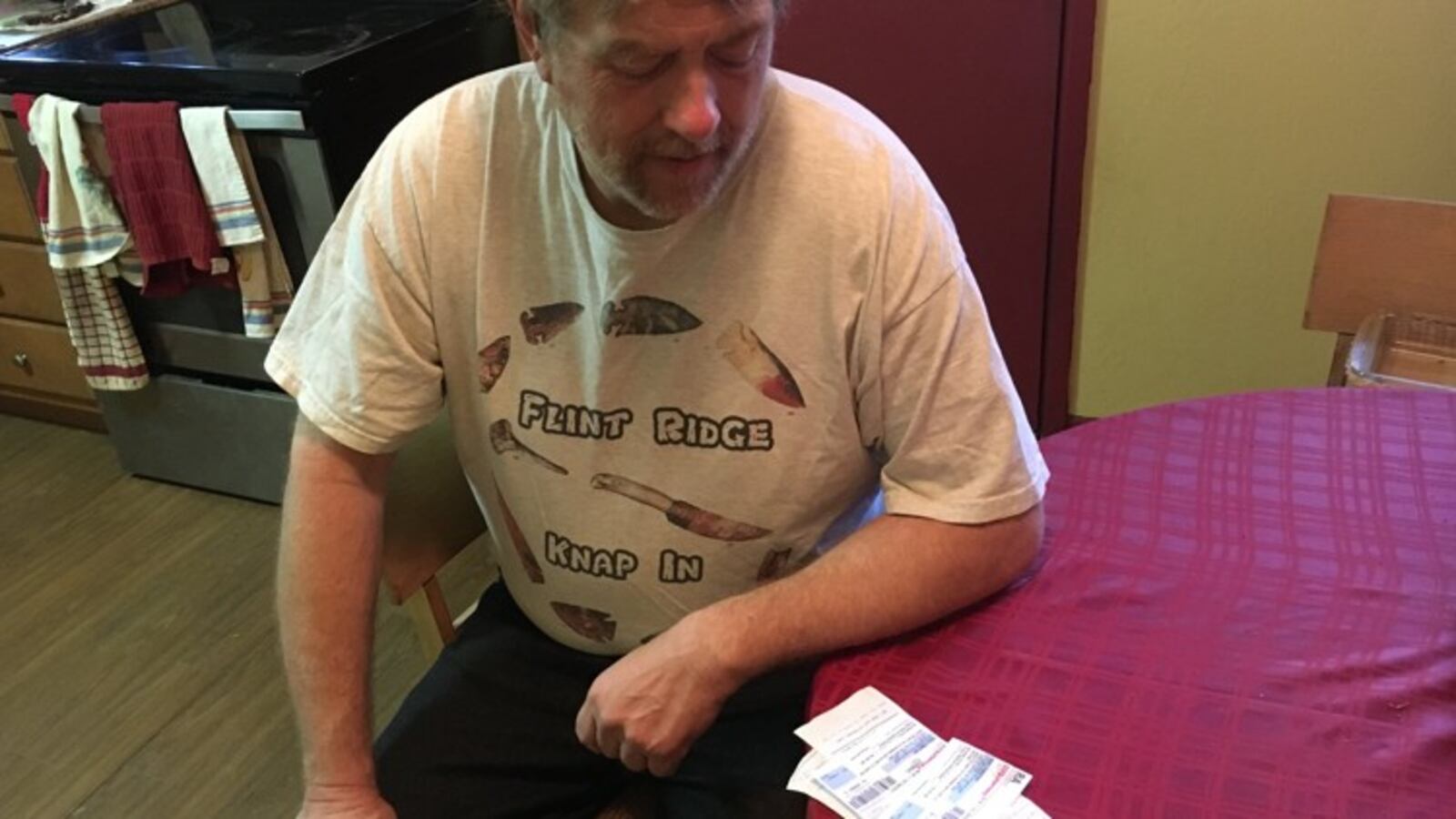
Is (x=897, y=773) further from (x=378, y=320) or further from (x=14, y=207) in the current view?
(x=14, y=207)

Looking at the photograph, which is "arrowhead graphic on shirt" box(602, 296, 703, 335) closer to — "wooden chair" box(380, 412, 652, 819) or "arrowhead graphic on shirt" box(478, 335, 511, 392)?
"arrowhead graphic on shirt" box(478, 335, 511, 392)

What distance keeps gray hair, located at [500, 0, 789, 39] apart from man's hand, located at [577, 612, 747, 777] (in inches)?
19.3

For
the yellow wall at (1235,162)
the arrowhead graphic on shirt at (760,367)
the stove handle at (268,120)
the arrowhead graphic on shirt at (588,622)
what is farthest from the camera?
the stove handle at (268,120)

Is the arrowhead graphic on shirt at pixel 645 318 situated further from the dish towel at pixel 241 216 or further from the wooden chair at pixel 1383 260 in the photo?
the dish towel at pixel 241 216

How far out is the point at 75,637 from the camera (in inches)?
90.5

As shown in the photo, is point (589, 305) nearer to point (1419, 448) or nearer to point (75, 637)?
point (1419, 448)

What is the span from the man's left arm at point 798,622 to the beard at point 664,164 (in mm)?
316

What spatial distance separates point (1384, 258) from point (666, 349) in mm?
1011

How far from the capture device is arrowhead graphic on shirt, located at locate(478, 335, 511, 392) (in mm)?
1152

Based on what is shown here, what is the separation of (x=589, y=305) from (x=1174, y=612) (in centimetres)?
56

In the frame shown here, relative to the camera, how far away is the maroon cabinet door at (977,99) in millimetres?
2205

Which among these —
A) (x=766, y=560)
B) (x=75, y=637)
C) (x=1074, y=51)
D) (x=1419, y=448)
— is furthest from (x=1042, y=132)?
(x=75, y=637)

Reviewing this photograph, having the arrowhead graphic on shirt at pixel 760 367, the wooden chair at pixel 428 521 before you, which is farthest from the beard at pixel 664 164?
the wooden chair at pixel 428 521

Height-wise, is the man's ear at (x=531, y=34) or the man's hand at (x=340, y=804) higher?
the man's ear at (x=531, y=34)
